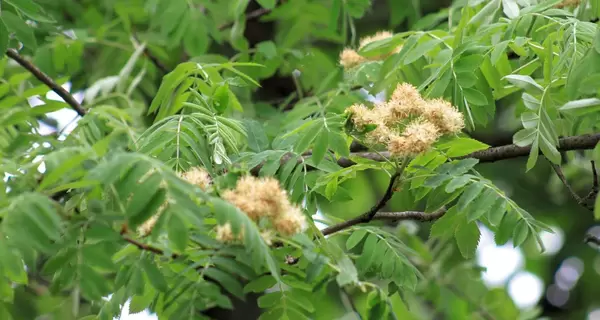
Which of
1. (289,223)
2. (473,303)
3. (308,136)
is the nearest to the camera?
(289,223)

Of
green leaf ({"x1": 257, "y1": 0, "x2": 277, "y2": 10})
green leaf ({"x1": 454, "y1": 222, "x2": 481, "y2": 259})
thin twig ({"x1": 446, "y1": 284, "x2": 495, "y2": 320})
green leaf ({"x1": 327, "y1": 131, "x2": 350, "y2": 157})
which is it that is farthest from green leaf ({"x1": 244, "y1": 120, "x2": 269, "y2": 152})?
thin twig ({"x1": 446, "y1": 284, "x2": 495, "y2": 320})

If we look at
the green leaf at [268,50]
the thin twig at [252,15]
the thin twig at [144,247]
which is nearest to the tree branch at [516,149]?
the thin twig at [144,247]

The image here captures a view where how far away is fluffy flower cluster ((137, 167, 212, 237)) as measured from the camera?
1.93m

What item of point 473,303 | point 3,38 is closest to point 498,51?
point 3,38

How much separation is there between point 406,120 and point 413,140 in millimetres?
123

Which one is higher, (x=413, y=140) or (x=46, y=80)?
(x=413, y=140)

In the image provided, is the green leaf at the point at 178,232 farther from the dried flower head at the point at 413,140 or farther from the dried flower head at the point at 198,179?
the dried flower head at the point at 413,140

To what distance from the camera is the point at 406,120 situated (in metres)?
2.26

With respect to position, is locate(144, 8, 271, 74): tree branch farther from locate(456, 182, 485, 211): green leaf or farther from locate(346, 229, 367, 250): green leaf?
locate(456, 182, 485, 211): green leaf

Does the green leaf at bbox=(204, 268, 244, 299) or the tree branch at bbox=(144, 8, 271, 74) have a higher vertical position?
the green leaf at bbox=(204, 268, 244, 299)

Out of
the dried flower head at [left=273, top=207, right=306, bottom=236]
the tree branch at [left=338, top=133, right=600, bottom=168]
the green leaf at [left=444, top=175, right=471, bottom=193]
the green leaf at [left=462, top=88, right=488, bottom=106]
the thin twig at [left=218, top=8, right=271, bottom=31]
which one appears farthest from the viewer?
the thin twig at [left=218, top=8, right=271, bottom=31]

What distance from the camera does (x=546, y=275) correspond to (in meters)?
5.93

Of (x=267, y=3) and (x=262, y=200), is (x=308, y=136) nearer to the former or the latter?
Answer: (x=262, y=200)

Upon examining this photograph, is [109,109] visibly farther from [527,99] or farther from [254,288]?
[527,99]
